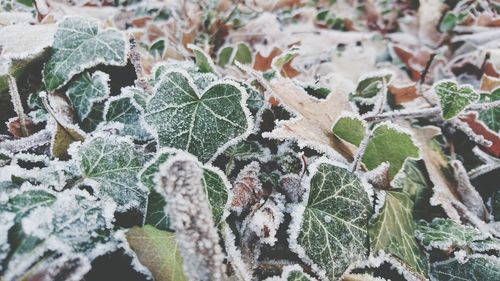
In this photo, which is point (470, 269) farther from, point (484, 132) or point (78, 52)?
point (78, 52)

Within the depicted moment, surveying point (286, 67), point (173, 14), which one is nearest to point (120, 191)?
point (286, 67)

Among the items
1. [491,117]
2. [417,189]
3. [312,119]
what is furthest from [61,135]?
[491,117]

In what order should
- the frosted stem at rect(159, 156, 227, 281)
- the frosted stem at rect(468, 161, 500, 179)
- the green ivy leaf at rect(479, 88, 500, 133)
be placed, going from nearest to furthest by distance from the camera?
the frosted stem at rect(159, 156, 227, 281) < the frosted stem at rect(468, 161, 500, 179) < the green ivy leaf at rect(479, 88, 500, 133)

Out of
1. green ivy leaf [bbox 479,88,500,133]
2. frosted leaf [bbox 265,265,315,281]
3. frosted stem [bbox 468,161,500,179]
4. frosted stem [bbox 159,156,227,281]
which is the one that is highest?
frosted stem [bbox 159,156,227,281]

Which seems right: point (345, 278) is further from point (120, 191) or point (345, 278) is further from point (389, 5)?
point (389, 5)

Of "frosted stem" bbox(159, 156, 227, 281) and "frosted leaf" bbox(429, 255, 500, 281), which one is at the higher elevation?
"frosted stem" bbox(159, 156, 227, 281)

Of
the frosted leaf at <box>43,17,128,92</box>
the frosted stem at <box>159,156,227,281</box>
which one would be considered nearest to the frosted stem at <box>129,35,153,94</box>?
the frosted leaf at <box>43,17,128,92</box>

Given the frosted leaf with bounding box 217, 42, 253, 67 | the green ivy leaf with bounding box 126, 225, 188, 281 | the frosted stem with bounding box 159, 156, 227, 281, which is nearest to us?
the frosted stem with bounding box 159, 156, 227, 281

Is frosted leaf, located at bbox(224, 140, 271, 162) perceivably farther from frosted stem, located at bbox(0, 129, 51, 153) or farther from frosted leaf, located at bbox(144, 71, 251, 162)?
frosted stem, located at bbox(0, 129, 51, 153)
